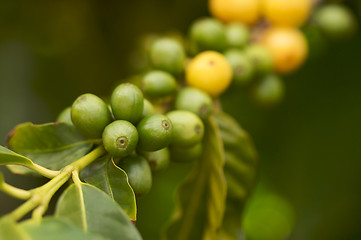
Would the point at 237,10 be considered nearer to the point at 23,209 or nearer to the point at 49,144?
the point at 49,144

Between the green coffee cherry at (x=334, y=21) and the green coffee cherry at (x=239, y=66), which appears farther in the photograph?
the green coffee cherry at (x=334, y=21)

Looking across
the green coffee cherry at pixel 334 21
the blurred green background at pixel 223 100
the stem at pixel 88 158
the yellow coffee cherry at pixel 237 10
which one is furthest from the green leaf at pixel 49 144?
the green coffee cherry at pixel 334 21

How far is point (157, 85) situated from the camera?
3.52 ft

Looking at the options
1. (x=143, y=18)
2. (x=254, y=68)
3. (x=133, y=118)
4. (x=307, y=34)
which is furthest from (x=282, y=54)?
(x=143, y=18)

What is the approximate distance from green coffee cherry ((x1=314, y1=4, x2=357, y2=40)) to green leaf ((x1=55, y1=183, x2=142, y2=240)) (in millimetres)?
1129

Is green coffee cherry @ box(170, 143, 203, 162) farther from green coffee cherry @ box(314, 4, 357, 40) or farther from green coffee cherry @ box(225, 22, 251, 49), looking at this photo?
green coffee cherry @ box(314, 4, 357, 40)

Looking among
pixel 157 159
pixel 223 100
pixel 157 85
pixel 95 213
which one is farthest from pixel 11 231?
pixel 223 100

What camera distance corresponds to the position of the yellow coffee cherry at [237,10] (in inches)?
54.7

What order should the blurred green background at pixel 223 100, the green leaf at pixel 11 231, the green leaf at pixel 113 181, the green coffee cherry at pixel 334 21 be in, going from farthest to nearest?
the blurred green background at pixel 223 100 < the green coffee cherry at pixel 334 21 < the green leaf at pixel 113 181 < the green leaf at pixel 11 231

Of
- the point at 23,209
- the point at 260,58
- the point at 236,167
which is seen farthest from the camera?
the point at 260,58

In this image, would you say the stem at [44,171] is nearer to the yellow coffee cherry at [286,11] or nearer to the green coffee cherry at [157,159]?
the green coffee cherry at [157,159]

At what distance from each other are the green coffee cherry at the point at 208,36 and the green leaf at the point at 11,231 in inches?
31.1

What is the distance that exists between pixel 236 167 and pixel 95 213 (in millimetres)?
575

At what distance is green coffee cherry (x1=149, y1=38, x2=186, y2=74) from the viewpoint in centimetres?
115
